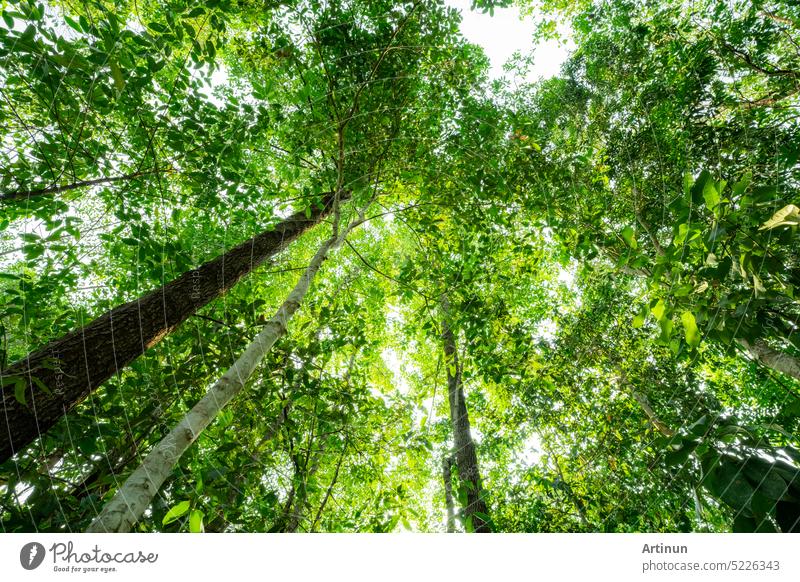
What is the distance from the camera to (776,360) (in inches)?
113

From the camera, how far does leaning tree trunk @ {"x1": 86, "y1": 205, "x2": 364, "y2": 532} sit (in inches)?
47.9

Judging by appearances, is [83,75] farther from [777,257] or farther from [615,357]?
[615,357]

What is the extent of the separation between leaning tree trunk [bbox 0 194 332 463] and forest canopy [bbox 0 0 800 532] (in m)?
0.02

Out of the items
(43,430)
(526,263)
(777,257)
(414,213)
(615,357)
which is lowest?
(615,357)

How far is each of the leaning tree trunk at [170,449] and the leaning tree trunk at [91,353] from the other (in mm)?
565

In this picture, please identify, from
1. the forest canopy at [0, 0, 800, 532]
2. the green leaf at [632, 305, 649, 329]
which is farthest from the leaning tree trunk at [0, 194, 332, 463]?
the green leaf at [632, 305, 649, 329]

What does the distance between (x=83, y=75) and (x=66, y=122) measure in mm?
689

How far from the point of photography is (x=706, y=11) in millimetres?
4242

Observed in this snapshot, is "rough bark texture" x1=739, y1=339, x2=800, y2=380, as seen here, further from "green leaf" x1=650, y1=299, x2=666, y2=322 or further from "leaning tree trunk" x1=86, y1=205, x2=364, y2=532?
"leaning tree trunk" x1=86, y1=205, x2=364, y2=532

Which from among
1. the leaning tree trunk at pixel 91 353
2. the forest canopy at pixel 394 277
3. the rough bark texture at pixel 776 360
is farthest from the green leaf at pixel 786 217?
the leaning tree trunk at pixel 91 353

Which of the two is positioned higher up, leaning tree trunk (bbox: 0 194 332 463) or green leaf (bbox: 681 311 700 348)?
leaning tree trunk (bbox: 0 194 332 463)

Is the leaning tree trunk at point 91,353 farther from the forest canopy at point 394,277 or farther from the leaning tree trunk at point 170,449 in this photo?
the leaning tree trunk at point 170,449
